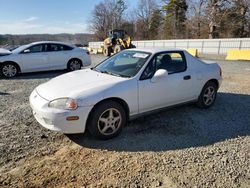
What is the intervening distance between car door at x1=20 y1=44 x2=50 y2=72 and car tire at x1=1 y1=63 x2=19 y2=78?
35 cm

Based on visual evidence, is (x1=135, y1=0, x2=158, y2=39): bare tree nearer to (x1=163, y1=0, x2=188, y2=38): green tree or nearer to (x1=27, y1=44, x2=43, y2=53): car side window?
(x1=163, y1=0, x2=188, y2=38): green tree

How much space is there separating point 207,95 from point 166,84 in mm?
1513

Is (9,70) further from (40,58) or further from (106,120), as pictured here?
(106,120)

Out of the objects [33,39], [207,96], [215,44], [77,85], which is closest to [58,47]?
[77,85]

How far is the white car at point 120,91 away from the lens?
12.1ft

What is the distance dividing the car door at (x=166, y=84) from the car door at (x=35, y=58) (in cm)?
703

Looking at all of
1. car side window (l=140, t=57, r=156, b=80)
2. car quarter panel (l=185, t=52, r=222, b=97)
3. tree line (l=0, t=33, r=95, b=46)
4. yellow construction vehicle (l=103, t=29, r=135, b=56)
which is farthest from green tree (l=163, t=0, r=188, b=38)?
car side window (l=140, t=57, r=156, b=80)

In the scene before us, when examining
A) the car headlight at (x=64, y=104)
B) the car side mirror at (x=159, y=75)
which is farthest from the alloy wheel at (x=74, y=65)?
the car headlight at (x=64, y=104)

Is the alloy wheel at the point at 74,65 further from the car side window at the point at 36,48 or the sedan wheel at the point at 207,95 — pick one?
the sedan wheel at the point at 207,95

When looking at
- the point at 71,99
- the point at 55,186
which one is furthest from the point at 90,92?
the point at 55,186

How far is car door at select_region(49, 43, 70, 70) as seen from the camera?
10.6 meters

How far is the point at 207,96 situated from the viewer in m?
5.59

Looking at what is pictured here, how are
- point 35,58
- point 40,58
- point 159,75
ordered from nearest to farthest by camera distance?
point 159,75 → point 35,58 → point 40,58

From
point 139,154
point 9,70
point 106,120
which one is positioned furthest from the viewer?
point 9,70
